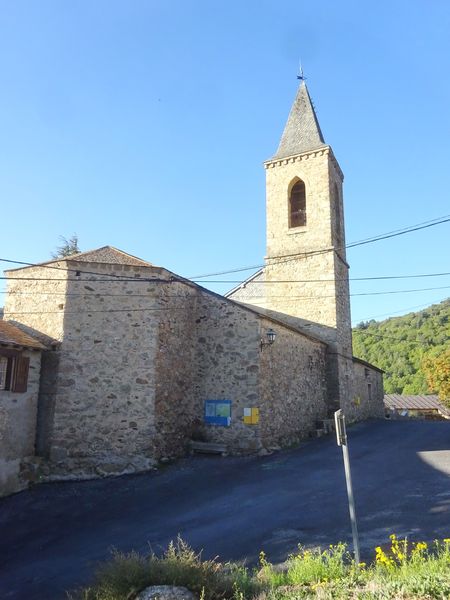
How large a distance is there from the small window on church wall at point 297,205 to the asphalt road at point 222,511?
11.2 meters

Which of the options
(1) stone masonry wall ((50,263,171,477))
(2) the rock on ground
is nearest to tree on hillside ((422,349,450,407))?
(1) stone masonry wall ((50,263,171,477))

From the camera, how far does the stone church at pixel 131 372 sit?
453 inches

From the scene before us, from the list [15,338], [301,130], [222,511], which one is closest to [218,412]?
[222,511]

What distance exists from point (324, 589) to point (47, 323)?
10.2 m

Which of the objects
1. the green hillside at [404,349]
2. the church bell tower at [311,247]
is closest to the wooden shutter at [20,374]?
the church bell tower at [311,247]

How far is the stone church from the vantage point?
11508 mm

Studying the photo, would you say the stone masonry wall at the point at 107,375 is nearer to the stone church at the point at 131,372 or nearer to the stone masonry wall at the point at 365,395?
the stone church at the point at 131,372

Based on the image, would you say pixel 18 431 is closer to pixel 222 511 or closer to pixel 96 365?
pixel 96 365

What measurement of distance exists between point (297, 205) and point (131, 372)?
12.7 m

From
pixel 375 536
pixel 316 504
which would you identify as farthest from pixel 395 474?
pixel 375 536

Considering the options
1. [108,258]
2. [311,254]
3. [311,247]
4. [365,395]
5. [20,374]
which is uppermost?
[311,247]

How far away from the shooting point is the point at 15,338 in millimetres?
11242

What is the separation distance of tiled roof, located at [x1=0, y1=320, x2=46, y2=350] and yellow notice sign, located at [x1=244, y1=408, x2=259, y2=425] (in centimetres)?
588

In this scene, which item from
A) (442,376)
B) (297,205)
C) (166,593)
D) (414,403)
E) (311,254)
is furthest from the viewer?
(414,403)
